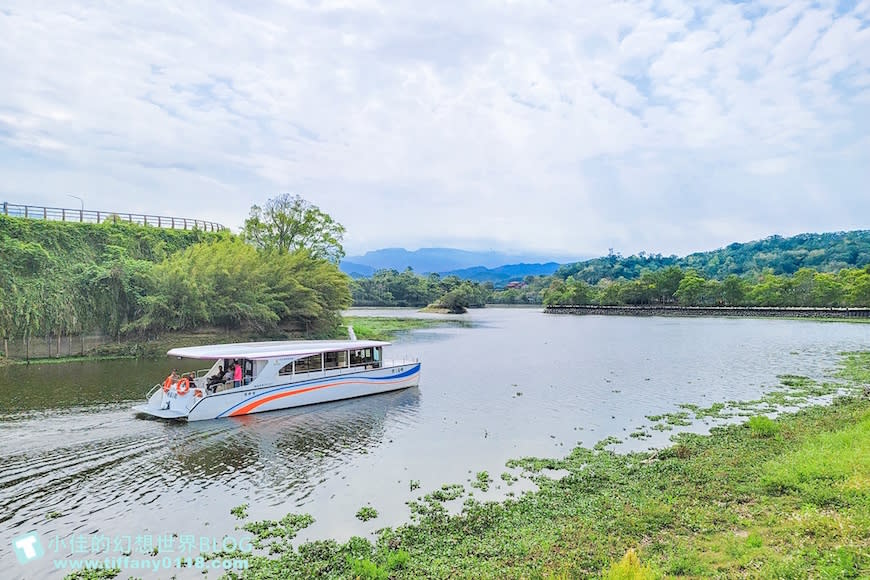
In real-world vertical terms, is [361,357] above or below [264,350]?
below

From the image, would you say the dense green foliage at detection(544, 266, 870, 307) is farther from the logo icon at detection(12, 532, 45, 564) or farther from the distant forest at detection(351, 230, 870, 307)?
the logo icon at detection(12, 532, 45, 564)

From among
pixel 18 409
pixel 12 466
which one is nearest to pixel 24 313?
pixel 18 409

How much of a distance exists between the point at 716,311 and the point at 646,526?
4325 inches

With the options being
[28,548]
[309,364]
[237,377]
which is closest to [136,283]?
[237,377]

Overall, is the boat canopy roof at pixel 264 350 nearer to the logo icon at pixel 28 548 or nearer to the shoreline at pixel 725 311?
the logo icon at pixel 28 548

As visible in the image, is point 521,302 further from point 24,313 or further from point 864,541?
point 864,541

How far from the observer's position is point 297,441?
19.8 metres

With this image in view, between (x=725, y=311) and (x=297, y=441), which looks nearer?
(x=297, y=441)

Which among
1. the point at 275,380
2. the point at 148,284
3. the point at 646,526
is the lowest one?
the point at 646,526

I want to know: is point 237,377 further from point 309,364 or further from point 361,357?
point 361,357

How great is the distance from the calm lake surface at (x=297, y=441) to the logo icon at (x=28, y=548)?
168 millimetres

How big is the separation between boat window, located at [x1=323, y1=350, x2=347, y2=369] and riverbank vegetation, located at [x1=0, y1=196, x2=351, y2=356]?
2087 centimetres

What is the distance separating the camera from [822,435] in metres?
15.9

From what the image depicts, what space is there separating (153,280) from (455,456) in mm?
35492
